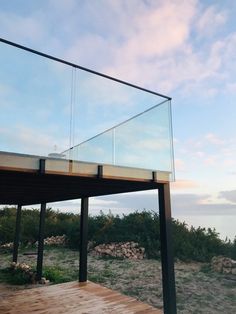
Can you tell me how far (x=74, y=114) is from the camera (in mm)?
4934

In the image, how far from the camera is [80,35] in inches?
317

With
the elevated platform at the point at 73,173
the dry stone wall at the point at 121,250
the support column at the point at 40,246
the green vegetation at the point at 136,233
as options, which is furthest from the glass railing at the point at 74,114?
the green vegetation at the point at 136,233

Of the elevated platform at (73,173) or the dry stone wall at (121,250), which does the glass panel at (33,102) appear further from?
the dry stone wall at (121,250)

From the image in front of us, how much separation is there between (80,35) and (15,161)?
18.9 feet

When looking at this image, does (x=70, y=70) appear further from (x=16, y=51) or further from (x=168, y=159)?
(x=168, y=159)

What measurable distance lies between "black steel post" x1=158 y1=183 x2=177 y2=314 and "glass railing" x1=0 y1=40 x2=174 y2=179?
1.65ft

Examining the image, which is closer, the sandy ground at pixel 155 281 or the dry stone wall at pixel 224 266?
the sandy ground at pixel 155 281

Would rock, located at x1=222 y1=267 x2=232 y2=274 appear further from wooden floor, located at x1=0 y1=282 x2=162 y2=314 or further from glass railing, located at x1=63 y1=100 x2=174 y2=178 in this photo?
glass railing, located at x1=63 y1=100 x2=174 y2=178

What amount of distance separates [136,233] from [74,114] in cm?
880

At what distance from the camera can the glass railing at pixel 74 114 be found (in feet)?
15.0

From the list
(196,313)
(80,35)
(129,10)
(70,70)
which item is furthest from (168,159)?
(80,35)

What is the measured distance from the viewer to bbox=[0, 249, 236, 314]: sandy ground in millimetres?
5850

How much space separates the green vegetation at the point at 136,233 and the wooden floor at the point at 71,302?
570 centimetres

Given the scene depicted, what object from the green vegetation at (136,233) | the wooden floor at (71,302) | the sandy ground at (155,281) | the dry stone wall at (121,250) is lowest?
the sandy ground at (155,281)
